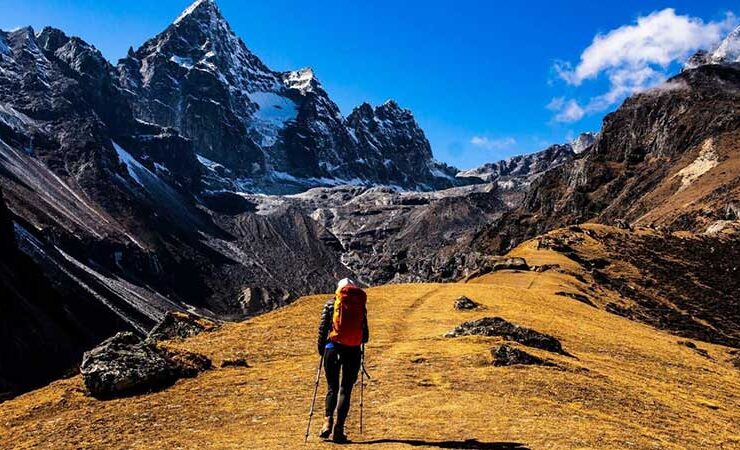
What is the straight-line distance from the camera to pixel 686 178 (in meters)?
136

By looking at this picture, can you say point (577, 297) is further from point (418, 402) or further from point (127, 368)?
point (127, 368)

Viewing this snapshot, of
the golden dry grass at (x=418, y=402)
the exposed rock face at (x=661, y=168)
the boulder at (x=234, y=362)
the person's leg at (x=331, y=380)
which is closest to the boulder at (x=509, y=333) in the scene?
the golden dry grass at (x=418, y=402)

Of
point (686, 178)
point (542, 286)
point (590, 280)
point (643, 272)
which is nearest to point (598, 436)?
point (542, 286)

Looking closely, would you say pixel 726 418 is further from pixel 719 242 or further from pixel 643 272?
pixel 719 242

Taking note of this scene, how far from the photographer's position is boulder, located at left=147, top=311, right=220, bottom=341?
28.8 metres

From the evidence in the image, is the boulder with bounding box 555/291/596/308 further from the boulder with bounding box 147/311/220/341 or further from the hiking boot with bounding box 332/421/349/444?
the hiking boot with bounding box 332/421/349/444

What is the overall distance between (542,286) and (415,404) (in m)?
34.9

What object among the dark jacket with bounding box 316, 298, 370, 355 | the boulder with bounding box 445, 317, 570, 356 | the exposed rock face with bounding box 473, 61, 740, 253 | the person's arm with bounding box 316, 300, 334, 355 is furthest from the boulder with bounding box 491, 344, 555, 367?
the exposed rock face with bounding box 473, 61, 740, 253

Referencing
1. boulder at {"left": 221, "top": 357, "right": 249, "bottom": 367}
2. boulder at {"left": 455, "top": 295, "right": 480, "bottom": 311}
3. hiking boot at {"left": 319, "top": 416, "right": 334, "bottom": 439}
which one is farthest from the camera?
boulder at {"left": 455, "top": 295, "right": 480, "bottom": 311}

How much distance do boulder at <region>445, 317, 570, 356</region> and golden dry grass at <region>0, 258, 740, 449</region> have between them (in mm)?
995

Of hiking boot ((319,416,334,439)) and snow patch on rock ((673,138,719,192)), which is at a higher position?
snow patch on rock ((673,138,719,192))

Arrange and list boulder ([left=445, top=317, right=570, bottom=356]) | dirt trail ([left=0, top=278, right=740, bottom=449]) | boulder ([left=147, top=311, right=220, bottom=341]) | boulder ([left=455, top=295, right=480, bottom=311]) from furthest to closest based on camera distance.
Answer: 1. boulder ([left=455, top=295, right=480, bottom=311])
2. boulder ([left=147, top=311, right=220, bottom=341])
3. boulder ([left=445, top=317, right=570, bottom=356])
4. dirt trail ([left=0, top=278, right=740, bottom=449])

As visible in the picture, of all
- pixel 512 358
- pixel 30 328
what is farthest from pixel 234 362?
pixel 30 328

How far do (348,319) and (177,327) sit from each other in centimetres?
1653
